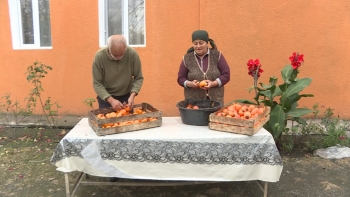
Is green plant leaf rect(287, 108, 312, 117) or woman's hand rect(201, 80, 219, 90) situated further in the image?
green plant leaf rect(287, 108, 312, 117)

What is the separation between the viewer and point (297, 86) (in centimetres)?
409

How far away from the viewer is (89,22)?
5.71 metres

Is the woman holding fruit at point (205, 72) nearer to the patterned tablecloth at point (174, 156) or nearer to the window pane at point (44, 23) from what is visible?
the patterned tablecloth at point (174, 156)

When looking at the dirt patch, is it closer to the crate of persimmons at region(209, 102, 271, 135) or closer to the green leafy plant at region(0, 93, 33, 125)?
the crate of persimmons at region(209, 102, 271, 135)

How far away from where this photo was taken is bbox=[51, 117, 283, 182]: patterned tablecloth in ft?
9.29

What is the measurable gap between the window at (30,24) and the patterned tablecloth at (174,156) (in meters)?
3.94

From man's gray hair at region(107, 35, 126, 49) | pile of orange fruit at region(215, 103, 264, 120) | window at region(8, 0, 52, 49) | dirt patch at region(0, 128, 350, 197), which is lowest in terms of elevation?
dirt patch at region(0, 128, 350, 197)

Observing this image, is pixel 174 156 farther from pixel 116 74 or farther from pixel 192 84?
pixel 116 74

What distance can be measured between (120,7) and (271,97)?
132 inches

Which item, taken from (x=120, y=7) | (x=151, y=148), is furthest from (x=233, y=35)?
(x=151, y=148)

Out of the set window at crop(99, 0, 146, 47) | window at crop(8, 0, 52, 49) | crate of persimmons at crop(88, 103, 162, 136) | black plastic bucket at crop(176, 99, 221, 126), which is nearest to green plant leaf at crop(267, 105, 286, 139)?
black plastic bucket at crop(176, 99, 221, 126)

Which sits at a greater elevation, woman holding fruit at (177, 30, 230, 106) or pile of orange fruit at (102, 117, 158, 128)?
woman holding fruit at (177, 30, 230, 106)

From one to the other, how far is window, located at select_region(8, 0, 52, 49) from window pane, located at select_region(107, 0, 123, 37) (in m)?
1.23

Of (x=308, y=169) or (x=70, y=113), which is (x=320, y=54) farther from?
(x=70, y=113)
